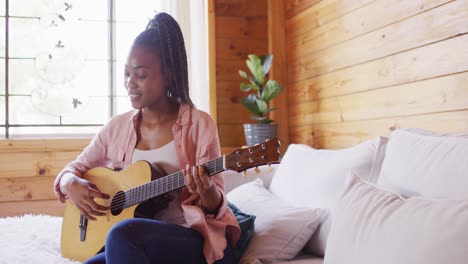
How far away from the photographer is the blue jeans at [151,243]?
47.3 inches

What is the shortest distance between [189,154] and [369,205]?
1.93ft

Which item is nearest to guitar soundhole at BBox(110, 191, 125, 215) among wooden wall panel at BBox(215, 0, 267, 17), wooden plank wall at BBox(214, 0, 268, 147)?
wooden plank wall at BBox(214, 0, 268, 147)

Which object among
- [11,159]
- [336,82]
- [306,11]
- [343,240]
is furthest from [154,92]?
[11,159]

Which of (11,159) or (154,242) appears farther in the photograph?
(11,159)

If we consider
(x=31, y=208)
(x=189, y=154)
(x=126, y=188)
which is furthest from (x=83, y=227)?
(x=31, y=208)

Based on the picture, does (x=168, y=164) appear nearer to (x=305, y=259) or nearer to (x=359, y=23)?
(x=305, y=259)

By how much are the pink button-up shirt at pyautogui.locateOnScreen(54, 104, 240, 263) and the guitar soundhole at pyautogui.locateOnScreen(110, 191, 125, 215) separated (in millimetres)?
99

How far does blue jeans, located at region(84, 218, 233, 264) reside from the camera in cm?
120

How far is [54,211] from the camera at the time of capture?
316cm

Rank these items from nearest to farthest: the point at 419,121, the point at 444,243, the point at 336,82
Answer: the point at 444,243
the point at 419,121
the point at 336,82

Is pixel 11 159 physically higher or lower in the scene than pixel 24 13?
lower

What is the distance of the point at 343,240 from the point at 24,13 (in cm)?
283

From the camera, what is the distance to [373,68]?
229cm

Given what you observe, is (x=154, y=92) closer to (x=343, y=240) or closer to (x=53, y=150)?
(x=343, y=240)
